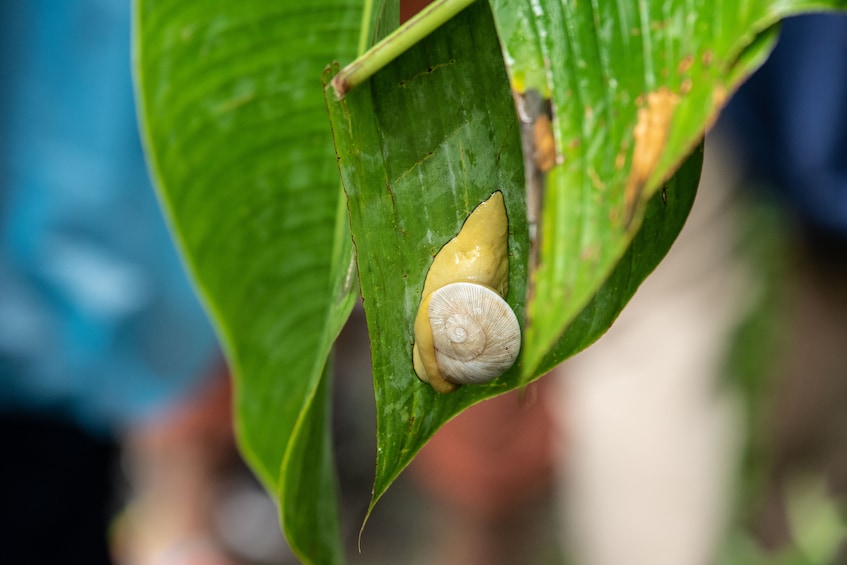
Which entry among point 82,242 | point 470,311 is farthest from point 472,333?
point 82,242

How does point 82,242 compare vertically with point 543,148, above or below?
below

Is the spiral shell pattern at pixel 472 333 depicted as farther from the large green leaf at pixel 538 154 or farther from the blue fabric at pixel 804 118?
the blue fabric at pixel 804 118

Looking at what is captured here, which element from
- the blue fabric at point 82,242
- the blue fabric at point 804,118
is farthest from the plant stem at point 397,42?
the blue fabric at point 82,242

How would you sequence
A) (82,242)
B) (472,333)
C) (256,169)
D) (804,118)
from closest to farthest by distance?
(472,333) → (256,169) → (804,118) → (82,242)

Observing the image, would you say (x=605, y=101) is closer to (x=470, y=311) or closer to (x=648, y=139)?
(x=648, y=139)

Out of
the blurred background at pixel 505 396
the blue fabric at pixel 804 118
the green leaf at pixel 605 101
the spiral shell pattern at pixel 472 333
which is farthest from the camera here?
the blurred background at pixel 505 396

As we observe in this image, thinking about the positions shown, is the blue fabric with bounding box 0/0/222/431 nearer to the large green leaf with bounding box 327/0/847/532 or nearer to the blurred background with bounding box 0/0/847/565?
the blurred background with bounding box 0/0/847/565

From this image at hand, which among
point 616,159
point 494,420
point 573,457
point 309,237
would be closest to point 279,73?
point 309,237
